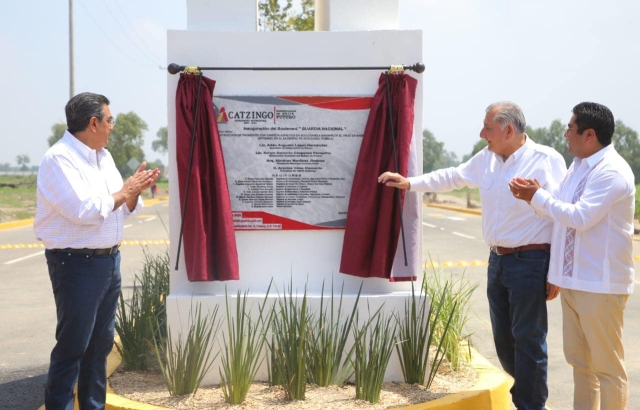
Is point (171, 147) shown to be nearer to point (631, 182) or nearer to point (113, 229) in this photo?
point (113, 229)

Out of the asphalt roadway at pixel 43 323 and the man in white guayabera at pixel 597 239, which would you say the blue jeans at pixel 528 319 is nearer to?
the man in white guayabera at pixel 597 239

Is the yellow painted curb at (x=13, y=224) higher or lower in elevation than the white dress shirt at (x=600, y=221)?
lower

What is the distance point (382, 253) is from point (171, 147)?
1680 mm

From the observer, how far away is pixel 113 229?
16.0ft

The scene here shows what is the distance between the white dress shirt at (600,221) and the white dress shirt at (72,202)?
99.1 inches

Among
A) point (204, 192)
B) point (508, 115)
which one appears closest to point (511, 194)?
point (508, 115)

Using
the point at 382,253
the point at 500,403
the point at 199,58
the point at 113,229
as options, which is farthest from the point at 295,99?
the point at 500,403

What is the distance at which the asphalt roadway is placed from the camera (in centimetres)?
668

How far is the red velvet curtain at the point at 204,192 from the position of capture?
561 centimetres

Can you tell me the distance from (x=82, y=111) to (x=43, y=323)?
5.40 metres

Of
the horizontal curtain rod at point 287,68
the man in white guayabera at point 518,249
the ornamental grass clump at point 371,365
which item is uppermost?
the horizontal curtain rod at point 287,68

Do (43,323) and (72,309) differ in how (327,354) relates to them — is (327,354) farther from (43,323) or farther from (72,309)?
(43,323)

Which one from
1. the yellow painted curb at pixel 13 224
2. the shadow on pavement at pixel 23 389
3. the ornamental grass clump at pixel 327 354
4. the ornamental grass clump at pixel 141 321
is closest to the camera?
the ornamental grass clump at pixel 327 354

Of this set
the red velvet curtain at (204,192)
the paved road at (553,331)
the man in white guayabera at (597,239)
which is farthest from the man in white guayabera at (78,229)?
the paved road at (553,331)
